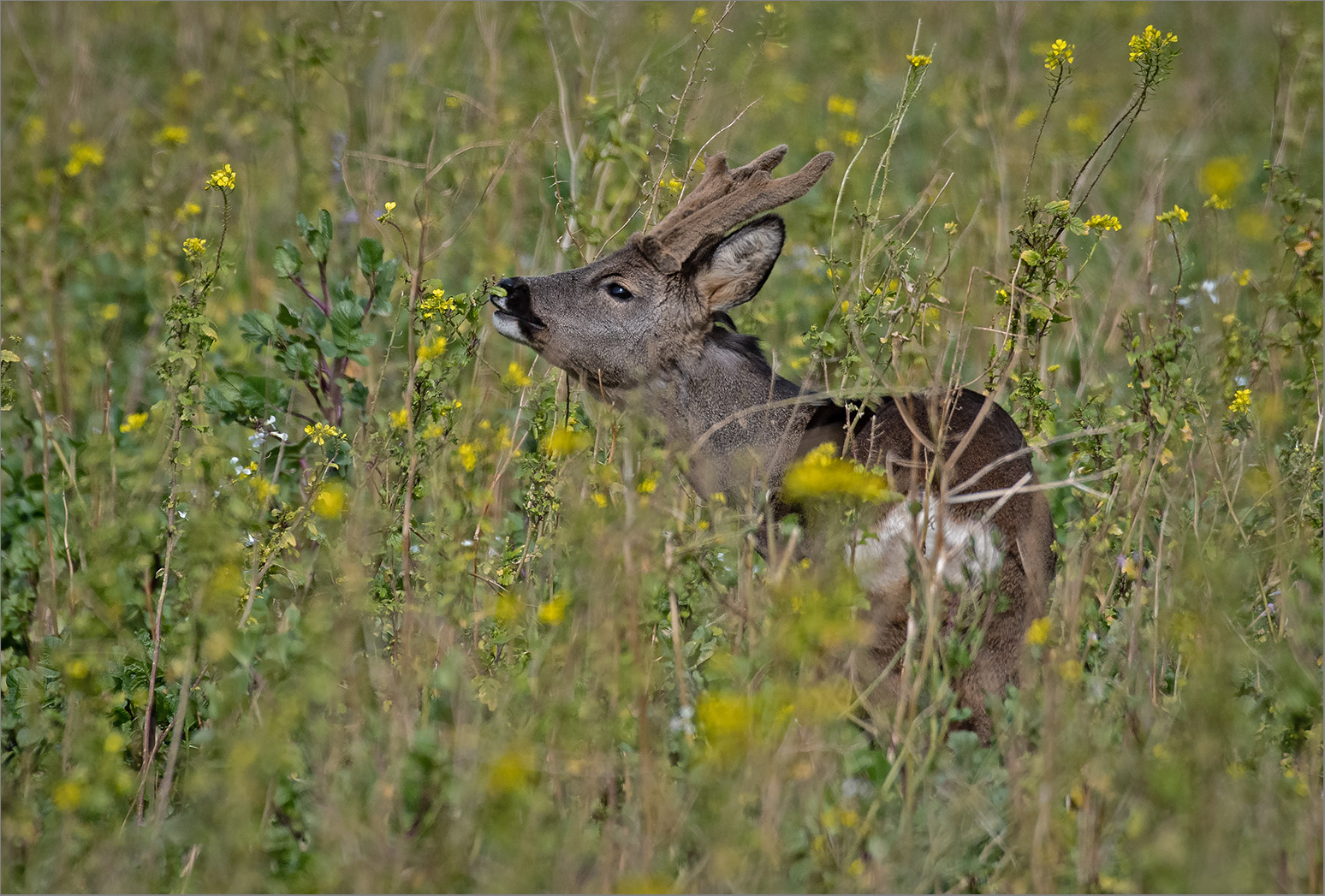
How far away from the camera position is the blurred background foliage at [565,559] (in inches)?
123

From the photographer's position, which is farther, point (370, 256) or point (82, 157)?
point (82, 157)

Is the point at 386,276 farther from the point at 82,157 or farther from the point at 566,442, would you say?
the point at 82,157

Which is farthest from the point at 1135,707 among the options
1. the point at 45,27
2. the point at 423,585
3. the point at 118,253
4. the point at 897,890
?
the point at 45,27

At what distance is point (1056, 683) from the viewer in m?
3.52

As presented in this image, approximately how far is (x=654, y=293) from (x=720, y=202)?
1.43ft

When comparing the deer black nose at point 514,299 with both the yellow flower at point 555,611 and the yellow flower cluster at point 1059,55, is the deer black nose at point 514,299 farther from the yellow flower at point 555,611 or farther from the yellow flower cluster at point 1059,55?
the yellow flower cluster at point 1059,55

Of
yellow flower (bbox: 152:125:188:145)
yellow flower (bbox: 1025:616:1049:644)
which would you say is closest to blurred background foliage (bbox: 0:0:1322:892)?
yellow flower (bbox: 1025:616:1049:644)

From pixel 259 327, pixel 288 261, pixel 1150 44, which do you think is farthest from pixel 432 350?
pixel 1150 44

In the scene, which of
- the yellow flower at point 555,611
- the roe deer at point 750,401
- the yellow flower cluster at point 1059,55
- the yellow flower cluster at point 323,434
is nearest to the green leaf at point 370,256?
the roe deer at point 750,401

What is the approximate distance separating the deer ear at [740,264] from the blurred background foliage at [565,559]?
0.27m

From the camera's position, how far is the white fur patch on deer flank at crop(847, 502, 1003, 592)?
4.15 m

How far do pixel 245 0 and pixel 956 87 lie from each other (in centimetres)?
549

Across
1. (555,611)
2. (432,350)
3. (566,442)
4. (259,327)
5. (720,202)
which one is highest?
(720,202)

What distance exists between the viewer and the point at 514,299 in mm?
5238
